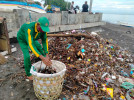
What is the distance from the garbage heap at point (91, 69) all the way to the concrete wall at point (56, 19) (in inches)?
95.7

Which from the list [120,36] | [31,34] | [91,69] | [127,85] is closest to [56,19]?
[91,69]

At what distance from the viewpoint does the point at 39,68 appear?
251cm

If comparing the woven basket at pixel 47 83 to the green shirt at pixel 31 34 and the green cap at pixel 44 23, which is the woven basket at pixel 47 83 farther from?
the green cap at pixel 44 23

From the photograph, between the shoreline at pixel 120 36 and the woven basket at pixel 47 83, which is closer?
the woven basket at pixel 47 83

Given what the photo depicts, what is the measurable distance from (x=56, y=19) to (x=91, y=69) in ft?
15.9

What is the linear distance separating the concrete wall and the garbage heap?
2431 mm

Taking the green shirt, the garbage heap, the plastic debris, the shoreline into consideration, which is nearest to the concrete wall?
the shoreline

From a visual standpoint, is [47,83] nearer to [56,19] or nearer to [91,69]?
[91,69]

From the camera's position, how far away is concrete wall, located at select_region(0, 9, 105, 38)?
5.35 metres

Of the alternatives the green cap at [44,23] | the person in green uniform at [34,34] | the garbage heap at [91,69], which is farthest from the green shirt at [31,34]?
the garbage heap at [91,69]

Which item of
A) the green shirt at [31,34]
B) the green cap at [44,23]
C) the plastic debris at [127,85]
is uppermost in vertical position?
the green cap at [44,23]

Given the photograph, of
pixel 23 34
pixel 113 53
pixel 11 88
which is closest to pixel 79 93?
pixel 11 88

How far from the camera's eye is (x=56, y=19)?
23.1 ft

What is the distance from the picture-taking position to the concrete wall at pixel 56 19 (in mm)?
5348
